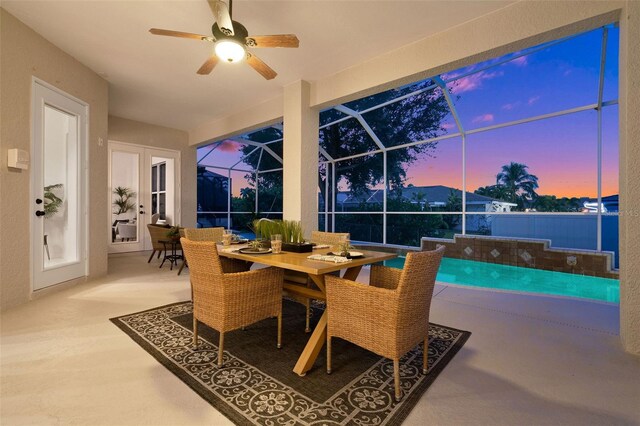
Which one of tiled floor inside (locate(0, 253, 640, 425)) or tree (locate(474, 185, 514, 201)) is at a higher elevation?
tree (locate(474, 185, 514, 201))

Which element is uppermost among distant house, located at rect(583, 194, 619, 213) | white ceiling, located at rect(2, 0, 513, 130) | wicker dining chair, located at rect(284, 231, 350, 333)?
white ceiling, located at rect(2, 0, 513, 130)

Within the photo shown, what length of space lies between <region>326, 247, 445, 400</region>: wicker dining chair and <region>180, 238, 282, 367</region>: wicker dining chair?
20.7 inches

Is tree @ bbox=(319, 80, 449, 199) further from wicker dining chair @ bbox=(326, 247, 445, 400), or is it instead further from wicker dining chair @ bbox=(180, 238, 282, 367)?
wicker dining chair @ bbox=(326, 247, 445, 400)

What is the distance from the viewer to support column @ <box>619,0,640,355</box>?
214 cm

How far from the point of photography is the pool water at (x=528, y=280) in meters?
4.43

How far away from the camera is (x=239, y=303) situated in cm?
200

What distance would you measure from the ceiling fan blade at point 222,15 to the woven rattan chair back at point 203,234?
1964mm

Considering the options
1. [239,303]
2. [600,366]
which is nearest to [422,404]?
[239,303]

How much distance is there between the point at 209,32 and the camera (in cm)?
330

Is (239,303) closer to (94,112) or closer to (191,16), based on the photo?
(191,16)

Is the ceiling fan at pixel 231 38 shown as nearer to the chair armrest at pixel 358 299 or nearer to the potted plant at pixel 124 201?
the chair armrest at pixel 358 299

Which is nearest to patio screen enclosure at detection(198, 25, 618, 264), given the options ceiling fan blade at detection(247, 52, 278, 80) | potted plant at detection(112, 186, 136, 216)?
potted plant at detection(112, 186, 136, 216)

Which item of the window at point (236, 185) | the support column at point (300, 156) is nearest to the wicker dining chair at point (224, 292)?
the support column at point (300, 156)

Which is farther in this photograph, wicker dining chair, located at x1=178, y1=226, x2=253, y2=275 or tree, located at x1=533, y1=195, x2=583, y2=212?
tree, located at x1=533, y1=195, x2=583, y2=212
